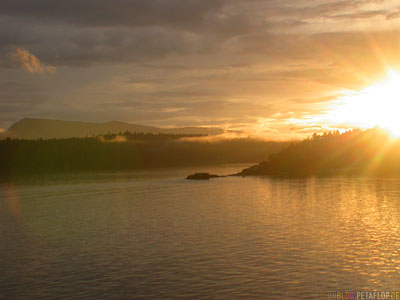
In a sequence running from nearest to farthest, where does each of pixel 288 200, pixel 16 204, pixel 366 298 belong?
pixel 366 298, pixel 288 200, pixel 16 204

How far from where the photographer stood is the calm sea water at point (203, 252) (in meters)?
24.7

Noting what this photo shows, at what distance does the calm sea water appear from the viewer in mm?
24688

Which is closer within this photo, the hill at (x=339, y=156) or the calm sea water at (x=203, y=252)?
the calm sea water at (x=203, y=252)

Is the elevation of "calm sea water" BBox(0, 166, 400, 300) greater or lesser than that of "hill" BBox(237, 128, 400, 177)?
lesser

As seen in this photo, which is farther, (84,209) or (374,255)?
(84,209)

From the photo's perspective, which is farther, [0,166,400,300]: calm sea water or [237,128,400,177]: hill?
[237,128,400,177]: hill

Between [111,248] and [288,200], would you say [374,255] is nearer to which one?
[111,248]

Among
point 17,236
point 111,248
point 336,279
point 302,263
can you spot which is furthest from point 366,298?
point 17,236

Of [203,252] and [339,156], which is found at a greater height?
[339,156]

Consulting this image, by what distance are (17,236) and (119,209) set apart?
68.6 feet

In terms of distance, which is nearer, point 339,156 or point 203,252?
point 203,252

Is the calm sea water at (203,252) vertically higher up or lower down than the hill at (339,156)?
lower down

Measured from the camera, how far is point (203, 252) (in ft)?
108

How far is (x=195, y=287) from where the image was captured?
24641 millimetres
